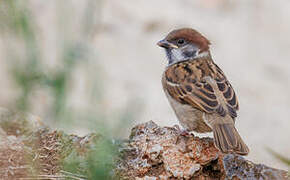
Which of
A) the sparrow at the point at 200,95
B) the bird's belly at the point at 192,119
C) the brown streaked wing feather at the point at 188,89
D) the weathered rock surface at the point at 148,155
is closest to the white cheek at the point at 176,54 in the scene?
the sparrow at the point at 200,95

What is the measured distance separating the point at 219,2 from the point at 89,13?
8562 millimetres

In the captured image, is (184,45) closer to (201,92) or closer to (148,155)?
(201,92)

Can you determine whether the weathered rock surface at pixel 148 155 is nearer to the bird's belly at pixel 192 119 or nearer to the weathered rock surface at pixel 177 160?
the weathered rock surface at pixel 177 160

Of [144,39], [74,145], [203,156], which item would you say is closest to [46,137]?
[74,145]

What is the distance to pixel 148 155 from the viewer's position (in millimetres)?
3277

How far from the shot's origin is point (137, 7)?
9.06 meters

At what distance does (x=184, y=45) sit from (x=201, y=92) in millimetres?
852

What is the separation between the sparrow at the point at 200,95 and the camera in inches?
153

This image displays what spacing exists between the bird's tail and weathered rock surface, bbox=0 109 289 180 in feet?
0.21

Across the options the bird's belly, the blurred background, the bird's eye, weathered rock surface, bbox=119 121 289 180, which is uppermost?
the blurred background

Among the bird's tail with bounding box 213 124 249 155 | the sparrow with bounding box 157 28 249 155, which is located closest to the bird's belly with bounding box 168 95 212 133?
the sparrow with bounding box 157 28 249 155

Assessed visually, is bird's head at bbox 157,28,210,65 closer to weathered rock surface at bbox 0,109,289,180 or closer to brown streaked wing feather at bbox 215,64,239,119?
brown streaked wing feather at bbox 215,64,239,119

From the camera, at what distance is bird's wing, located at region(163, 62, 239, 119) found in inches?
163

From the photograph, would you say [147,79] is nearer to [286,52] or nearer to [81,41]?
[286,52]
